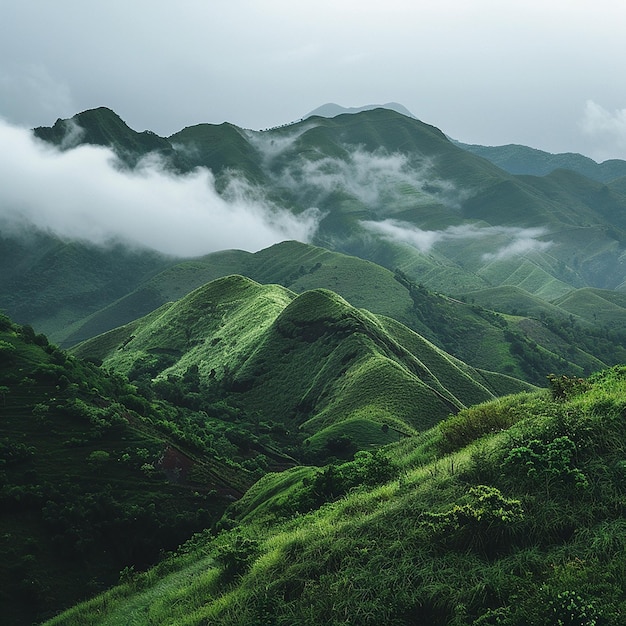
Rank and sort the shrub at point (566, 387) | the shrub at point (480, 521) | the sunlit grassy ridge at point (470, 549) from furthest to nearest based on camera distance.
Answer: the shrub at point (566, 387) < the shrub at point (480, 521) < the sunlit grassy ridge at point (470, 549)

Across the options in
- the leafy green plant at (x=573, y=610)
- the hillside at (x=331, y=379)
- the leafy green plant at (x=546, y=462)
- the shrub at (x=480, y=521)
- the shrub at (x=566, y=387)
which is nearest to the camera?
the leafy green plant at (x=573, y=610)

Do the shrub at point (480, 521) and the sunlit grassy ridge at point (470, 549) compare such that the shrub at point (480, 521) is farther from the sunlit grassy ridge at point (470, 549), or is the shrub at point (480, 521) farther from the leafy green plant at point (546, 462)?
the leafy green plant at point (546, 462)

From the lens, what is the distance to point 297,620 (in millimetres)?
17031

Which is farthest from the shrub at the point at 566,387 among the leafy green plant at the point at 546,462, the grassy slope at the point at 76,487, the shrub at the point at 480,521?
the grassy slope at the point at 76,487

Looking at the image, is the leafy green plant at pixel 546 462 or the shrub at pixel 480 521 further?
the leafy green plant at pixel 546 462

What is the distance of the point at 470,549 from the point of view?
1772 cm

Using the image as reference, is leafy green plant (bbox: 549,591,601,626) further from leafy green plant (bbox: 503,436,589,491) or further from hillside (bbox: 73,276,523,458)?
hillside (bbox: 73,276,523,458)

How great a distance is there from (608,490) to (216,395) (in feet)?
534

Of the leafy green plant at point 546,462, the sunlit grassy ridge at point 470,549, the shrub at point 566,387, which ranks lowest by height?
the sunlit grassy ridge at point 470,549

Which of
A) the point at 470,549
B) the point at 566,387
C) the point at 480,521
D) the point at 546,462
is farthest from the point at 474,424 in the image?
the point at 470,549

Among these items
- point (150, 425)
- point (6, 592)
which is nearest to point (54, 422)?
point (150, 425)

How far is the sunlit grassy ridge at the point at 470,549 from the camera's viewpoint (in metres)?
15.3

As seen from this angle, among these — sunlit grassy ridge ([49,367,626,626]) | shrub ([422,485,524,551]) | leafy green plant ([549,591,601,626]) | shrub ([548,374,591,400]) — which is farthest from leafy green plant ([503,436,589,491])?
shrub ([548,374,591,400])

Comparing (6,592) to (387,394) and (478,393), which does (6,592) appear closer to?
(387,394)
